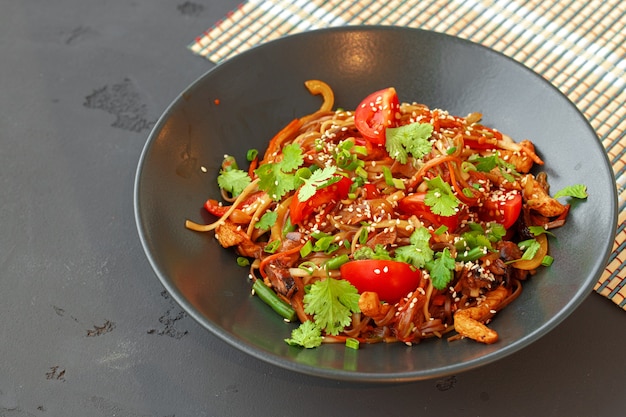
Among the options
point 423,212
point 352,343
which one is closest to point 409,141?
point 423,212

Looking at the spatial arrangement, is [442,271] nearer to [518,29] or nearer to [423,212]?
[423,212]

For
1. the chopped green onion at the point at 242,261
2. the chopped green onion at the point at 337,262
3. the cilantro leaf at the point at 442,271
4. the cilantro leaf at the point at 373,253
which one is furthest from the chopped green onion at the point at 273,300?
the cilantro leaf at the point at 442,271

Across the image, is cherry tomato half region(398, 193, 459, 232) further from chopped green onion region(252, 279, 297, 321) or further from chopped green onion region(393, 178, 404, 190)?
chopped green onion region(252, 279, 297, 321)

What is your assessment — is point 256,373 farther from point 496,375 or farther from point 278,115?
point 278,115

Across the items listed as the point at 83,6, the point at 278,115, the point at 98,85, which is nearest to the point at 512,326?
the point at 278,115

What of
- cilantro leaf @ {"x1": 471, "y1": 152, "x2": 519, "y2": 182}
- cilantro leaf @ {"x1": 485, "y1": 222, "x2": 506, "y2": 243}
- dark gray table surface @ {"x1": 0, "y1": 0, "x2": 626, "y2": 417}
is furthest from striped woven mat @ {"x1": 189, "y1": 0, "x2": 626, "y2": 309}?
cilantro leaf @ {"x1": 485, "y1": 222, "x2": 506, "y2": 243}

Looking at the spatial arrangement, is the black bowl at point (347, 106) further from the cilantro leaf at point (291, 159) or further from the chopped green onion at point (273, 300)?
the cilantro leaf at point (291, 159)
